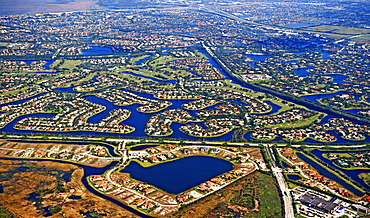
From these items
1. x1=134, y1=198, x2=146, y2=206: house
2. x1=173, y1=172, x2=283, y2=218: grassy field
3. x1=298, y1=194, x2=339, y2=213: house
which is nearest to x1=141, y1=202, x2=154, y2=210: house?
x1=134, y1=198, x2=146, y2=206: house

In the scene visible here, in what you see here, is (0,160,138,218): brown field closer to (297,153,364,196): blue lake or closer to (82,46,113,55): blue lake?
(297,153,364,196): blue lake

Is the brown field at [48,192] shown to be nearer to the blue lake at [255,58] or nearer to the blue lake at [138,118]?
the blue lake at [138,118]

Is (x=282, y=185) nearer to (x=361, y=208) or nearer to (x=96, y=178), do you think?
(x=361, y=208)

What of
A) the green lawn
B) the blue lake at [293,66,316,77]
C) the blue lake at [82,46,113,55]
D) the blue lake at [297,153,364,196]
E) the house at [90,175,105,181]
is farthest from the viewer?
the blue lake at [82,46,113,55]

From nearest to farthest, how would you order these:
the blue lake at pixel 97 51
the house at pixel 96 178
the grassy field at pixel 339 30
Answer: the house at pixel 96 178
the blue lake at pixel 97 51
the grassy field at pixel 339 30

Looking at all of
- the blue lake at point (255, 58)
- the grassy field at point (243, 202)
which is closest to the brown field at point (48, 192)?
the grassy field at point (243, 202)

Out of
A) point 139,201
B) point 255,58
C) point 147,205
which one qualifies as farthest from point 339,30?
point 147,205

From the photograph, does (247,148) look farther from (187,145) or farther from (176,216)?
(176,216)

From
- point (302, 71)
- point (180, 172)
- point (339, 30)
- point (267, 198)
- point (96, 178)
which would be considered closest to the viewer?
point (267, 198)
